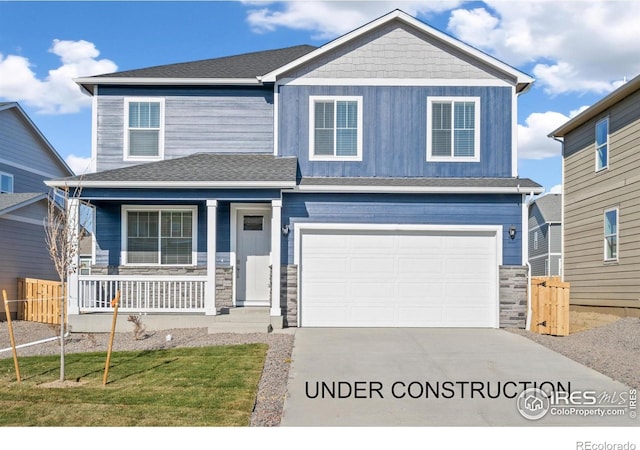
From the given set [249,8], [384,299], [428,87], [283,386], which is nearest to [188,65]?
[249,8]

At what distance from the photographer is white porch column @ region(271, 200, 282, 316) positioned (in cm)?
1352

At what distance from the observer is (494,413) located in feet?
24.6

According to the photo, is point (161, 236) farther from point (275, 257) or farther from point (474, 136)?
point (474, 136)

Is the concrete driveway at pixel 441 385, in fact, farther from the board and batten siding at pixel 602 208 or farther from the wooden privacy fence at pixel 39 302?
the wooden privacy fence at pixel 39 302

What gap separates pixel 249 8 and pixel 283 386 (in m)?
9.41

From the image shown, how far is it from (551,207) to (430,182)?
22166 millimetres

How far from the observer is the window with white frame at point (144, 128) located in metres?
15.3

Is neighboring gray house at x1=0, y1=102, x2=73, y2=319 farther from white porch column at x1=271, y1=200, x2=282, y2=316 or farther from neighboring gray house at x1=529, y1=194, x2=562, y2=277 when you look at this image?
neighboring gray house at x1=529, y1=194, x2=562, y2=277

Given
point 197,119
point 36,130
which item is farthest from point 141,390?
point 36,130

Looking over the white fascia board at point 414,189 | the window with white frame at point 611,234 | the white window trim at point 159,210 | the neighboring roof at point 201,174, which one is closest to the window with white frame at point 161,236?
the white window trim at point 159,210

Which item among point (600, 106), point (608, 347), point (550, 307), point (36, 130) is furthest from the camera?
point (36, 130)

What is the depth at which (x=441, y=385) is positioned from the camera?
28.8ft

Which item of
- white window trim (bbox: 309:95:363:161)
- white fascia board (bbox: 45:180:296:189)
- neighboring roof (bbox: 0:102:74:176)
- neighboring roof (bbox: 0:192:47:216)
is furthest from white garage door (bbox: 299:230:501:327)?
neighboring roof (bbox: 0:102:74:176)
